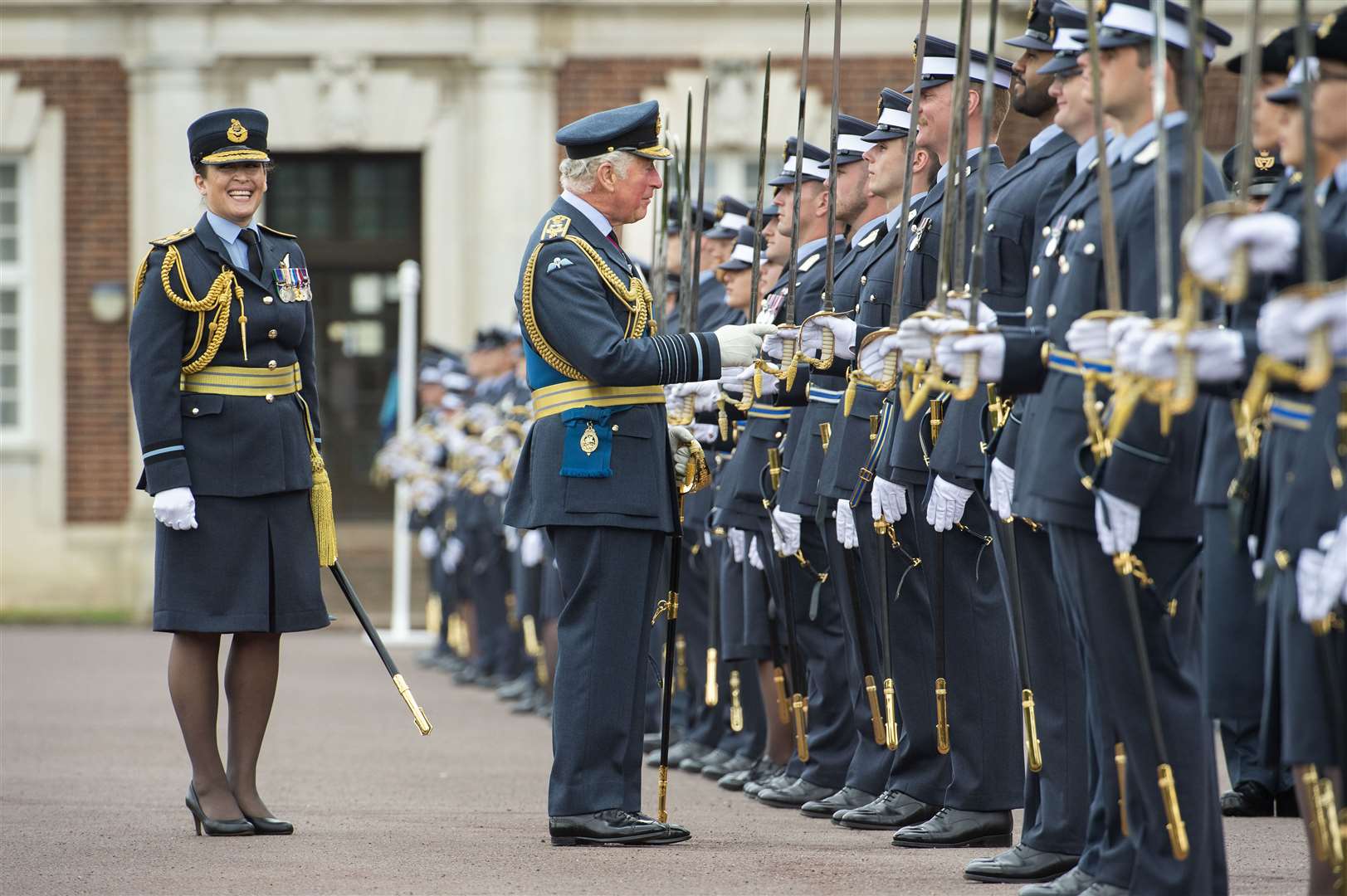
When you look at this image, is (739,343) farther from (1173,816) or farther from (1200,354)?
(1200,354)

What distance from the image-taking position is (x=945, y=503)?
6180 millimetres

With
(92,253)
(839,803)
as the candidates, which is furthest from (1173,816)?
(92,253)

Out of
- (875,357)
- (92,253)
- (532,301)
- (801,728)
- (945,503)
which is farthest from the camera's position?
(92,253)

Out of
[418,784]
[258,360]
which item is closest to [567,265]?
[258,360]

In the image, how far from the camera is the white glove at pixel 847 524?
685cm

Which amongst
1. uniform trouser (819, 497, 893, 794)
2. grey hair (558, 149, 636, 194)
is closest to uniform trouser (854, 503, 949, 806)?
uniform trouser (819, 497, 893, 794)

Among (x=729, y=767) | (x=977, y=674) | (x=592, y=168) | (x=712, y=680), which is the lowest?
(x=729, y=767)

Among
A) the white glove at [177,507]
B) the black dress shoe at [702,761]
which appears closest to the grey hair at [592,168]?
the white glove at [177,507]

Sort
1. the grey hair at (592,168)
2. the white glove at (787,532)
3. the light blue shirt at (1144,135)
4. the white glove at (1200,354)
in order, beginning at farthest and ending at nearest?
the white glove at (787,532) < the grey hair at (592,168) < the light blue shirt at (1144,135) < the white glove at (1200,354)

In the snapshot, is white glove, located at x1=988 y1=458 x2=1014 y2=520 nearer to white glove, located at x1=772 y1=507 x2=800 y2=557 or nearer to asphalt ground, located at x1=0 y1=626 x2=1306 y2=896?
asphalt ground, located at x1=0 y1=626 x2=1306 y2=896

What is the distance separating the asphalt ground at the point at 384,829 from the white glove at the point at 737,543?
870mm

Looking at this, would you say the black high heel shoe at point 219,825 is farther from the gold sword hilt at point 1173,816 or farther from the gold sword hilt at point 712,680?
the gold sword hilt at point 1173,816

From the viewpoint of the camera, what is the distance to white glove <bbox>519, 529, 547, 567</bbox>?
1177 cm

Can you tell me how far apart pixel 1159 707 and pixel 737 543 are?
11.5ft
